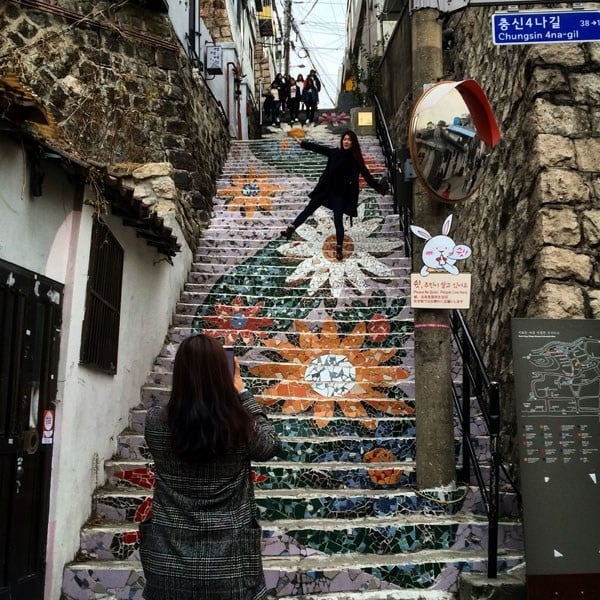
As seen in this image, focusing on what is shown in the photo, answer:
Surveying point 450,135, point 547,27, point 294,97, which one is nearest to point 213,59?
point 294,97

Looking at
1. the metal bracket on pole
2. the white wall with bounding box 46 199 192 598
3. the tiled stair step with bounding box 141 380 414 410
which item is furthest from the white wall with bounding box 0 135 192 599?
the metal bracket on pole

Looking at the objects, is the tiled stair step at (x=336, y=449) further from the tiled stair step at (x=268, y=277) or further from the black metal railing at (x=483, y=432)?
the tiled stair step at (x=268, y=277)

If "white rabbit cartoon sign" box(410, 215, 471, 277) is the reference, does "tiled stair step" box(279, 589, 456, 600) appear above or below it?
below

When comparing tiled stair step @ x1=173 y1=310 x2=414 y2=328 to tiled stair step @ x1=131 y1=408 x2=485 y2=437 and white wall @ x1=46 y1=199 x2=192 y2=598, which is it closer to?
white wall @ x1=46 y1=199 x2=192 y2=598

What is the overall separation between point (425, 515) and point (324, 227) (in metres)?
5.36

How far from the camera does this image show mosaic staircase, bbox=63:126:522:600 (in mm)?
4152

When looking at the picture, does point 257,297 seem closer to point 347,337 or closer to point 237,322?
point 237,322

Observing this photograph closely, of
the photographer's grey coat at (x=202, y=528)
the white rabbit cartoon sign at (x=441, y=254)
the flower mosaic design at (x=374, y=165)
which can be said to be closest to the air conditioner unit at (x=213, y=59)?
the flower mosaic design at (x=374, y=165)

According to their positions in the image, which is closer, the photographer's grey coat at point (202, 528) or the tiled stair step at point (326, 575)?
the photographer's grey coat at point (202, 528)

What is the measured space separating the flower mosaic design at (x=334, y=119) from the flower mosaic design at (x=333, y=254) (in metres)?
10.4

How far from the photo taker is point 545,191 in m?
4.90

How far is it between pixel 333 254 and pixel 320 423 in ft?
11.0

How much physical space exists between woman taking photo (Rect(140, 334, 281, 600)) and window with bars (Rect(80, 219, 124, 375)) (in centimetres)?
236

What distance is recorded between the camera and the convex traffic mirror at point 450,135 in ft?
14.1
